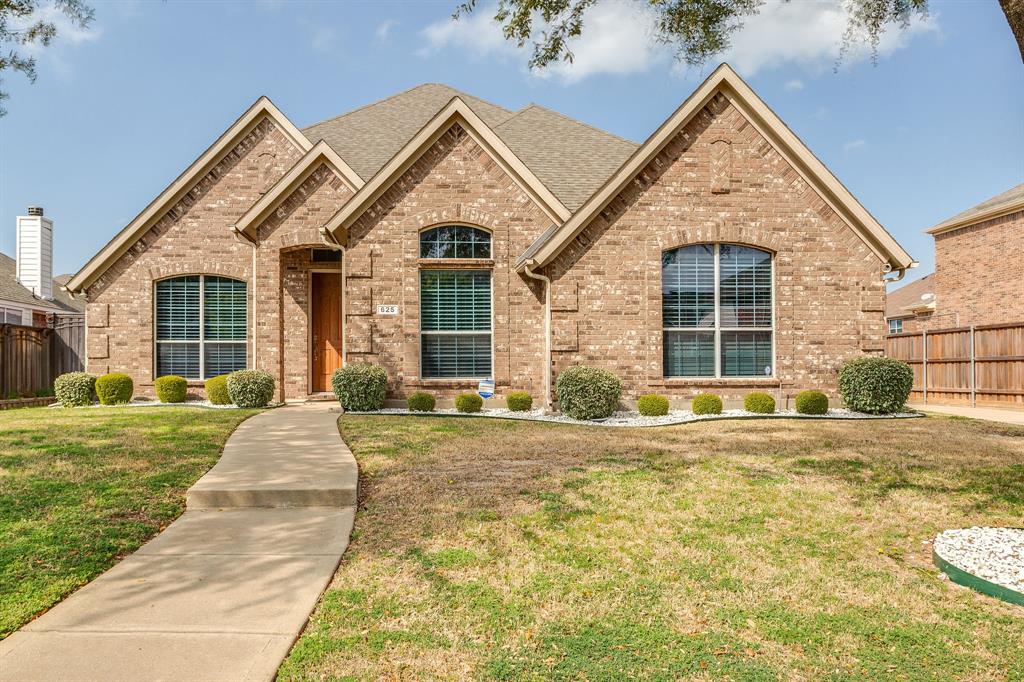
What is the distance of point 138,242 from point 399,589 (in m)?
14.5

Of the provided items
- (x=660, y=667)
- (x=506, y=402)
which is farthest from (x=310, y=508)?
(x=506, y=402)

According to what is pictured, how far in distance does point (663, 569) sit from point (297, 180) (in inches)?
491

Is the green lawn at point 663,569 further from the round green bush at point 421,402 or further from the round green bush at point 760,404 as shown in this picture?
the round green bush at point 421,402

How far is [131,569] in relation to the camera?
14.5 feet

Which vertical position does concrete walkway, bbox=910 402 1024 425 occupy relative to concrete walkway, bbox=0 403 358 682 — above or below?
below

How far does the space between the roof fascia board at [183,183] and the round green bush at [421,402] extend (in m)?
7.35

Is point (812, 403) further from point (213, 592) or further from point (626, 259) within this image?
point (213, 592)

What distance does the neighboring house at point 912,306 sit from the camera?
90.9 feet

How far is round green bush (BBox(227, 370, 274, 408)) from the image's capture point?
1324cm

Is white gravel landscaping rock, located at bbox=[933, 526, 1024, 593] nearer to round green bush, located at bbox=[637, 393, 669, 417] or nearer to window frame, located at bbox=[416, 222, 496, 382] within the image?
round green bush, located at bbox=[637, 393, 669, 417]

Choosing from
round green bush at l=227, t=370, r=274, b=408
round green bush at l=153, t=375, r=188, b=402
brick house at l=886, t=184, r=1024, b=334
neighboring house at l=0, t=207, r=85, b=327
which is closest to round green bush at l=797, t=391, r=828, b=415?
round green bush at l=227, t=370, r=274, b=408

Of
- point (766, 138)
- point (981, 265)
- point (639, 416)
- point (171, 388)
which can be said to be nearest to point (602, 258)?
point (639, 416)

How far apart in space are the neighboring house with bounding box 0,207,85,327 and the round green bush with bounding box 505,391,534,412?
16551 millimetres

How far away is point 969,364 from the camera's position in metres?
17.0
